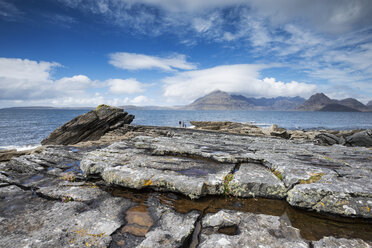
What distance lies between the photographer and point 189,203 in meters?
6.18

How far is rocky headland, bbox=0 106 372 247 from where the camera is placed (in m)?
4.60

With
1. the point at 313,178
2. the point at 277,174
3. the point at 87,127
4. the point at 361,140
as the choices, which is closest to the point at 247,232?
the point at 277,174

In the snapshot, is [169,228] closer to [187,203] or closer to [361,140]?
[187,203]

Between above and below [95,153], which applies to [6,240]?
below

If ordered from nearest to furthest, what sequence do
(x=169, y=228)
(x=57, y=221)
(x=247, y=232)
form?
(x=247, y=232), (x=169, y=228), (x=57, y=221)

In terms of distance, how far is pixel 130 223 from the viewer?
5.25 m

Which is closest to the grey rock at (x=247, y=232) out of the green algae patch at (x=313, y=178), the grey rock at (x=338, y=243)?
the grey rock at (x=338, y=243)

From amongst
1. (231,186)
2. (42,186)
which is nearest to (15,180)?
(42,186)

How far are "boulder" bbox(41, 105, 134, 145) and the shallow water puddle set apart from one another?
2253cm

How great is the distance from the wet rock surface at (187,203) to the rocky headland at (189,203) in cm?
3

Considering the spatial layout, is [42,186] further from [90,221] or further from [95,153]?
[90,221]

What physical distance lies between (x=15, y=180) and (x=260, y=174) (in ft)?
35.3

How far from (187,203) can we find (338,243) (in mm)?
3955

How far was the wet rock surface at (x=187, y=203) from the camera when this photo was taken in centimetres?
461
